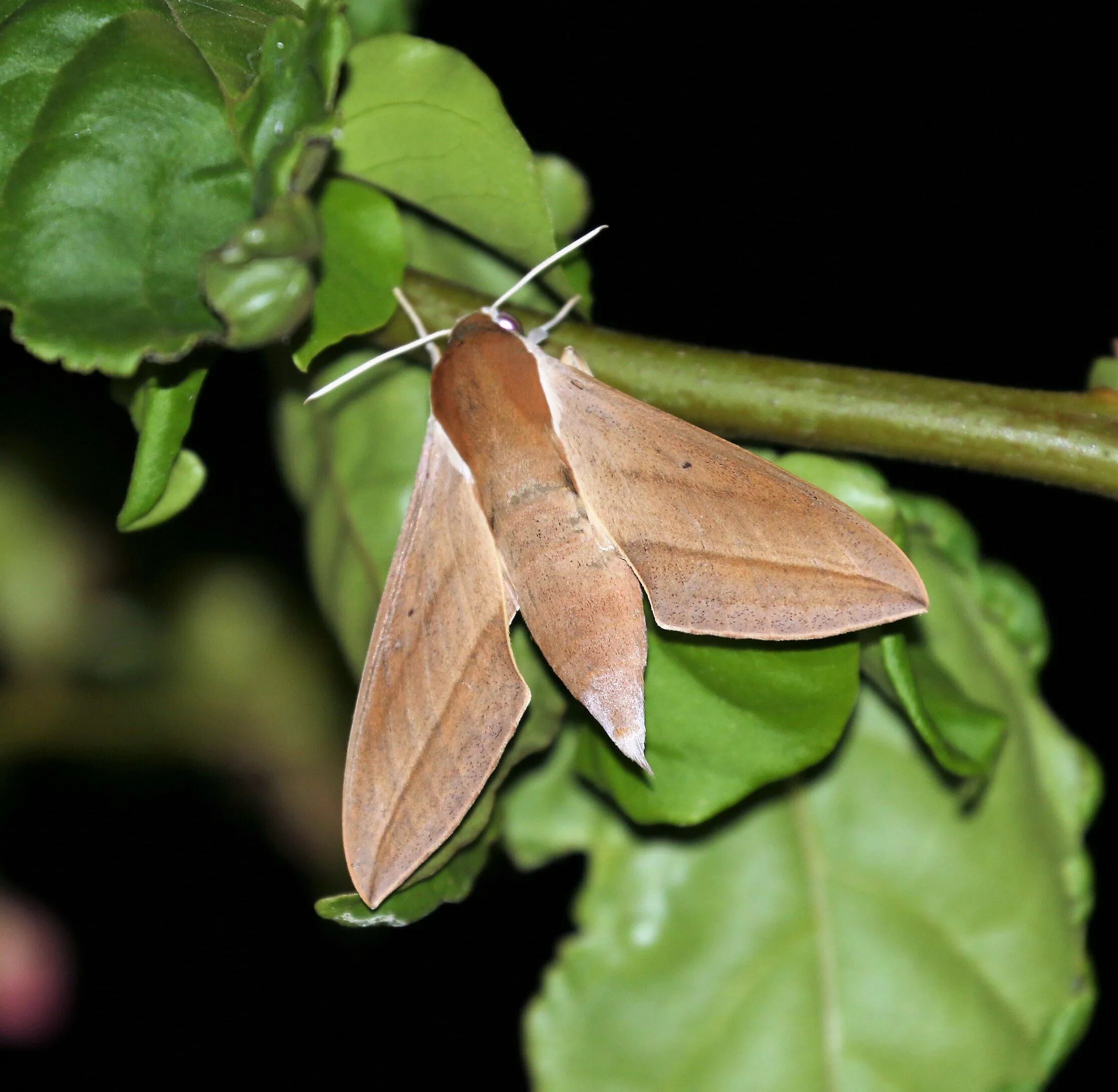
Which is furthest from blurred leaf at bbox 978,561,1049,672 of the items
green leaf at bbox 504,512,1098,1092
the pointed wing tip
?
the pointed wing tip

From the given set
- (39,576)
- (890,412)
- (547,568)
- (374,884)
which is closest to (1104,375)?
(890,412)

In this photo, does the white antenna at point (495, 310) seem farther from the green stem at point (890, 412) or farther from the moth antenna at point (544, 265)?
the green stem at point (890, 412)

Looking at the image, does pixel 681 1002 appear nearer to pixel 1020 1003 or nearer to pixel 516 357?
pixel 1020 1003

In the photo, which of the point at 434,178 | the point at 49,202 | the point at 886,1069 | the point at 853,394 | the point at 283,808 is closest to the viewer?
the point at 49,202

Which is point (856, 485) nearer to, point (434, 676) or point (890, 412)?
point (890, 412)

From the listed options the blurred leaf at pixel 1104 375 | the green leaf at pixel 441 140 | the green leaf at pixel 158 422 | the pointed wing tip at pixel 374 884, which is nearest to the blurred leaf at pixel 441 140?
the green leaf at pixel 441 140

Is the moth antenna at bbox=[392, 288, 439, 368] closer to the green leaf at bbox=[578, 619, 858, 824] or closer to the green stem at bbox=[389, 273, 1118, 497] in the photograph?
the green stem at bbox=[389, 273, 1118, 497]

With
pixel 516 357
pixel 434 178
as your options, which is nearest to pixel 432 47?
pixel 434 178

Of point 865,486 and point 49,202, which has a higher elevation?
point 49,202
